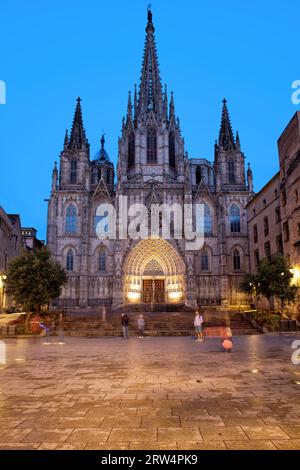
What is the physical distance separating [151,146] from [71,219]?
44.3ft

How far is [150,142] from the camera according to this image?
4562 centimetres

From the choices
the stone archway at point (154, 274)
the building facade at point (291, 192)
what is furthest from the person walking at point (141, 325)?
the stone archway at point (154, 274)

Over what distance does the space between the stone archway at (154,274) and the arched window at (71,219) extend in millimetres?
7536

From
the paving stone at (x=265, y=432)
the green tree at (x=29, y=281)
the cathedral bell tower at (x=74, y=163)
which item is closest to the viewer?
the paving stone at (x=265, y=432)

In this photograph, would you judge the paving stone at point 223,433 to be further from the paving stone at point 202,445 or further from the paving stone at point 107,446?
the paving stone at point 107,446

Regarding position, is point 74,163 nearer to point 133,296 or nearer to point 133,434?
point 133,296

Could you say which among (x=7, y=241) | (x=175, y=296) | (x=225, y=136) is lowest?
(x=175, y=296)

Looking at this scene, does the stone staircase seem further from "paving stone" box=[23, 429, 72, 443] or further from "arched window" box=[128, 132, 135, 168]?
"arched window" box=[128, 132, 135, 168]

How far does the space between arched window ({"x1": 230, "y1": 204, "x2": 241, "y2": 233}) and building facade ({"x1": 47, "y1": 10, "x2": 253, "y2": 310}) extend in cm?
12

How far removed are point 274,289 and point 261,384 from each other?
718 inches

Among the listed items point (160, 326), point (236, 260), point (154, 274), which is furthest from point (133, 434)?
point (236, 260)

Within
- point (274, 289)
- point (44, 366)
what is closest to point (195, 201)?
point (274, 289)

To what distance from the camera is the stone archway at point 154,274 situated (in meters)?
40.1

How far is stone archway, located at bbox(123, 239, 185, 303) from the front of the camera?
4009cm
